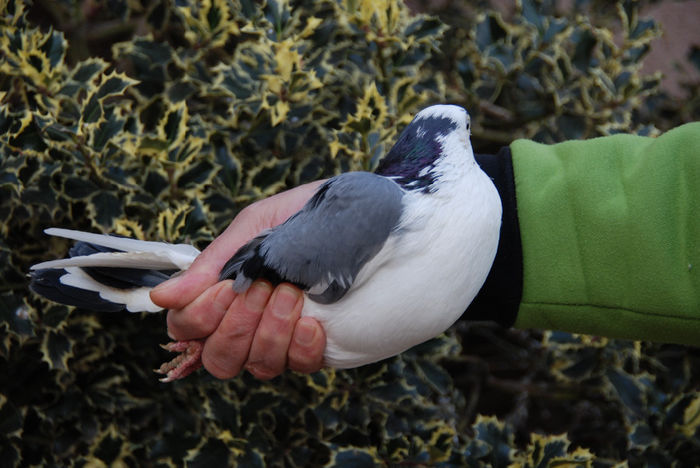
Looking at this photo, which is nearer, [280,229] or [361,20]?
[280,229]

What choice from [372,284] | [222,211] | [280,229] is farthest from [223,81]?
[372,284]

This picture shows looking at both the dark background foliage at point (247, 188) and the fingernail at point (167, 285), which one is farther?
the dark background foliage at point (247, 188)

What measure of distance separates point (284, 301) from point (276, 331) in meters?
0.06

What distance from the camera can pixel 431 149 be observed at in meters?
0.99

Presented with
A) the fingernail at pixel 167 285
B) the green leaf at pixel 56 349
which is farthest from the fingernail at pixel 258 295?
the green leaf at pixel 56 349

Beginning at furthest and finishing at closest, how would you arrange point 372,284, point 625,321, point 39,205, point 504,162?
point 39,205 → point 504,162 → point 625,321 → point 372,284

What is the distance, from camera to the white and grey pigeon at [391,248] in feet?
2.98

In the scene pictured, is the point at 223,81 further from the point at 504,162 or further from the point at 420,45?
the point at 504,162

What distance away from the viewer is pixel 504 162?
1.24 meters

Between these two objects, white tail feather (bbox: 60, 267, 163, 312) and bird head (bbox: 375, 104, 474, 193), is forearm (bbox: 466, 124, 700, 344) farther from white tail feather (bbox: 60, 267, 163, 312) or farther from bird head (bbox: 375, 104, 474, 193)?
white tail feather (bbox: 60, 267, 163, 312)

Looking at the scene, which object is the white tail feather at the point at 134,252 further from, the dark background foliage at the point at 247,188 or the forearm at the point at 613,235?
the forearm at the point at 613,235

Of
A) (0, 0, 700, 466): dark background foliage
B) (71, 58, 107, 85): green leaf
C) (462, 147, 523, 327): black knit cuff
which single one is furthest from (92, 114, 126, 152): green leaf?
(462, 147, 523, 327): black knit cuff

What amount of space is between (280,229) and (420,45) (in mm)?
795

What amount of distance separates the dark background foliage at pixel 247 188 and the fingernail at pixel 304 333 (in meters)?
0.38
